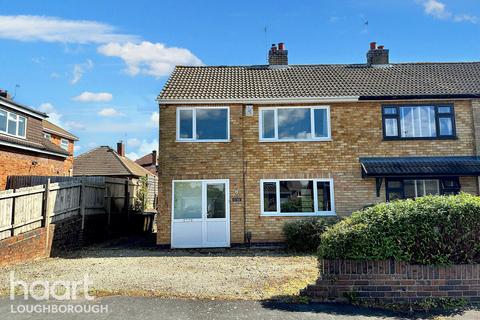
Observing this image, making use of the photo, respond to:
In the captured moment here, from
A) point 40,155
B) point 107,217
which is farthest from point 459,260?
point 40,155

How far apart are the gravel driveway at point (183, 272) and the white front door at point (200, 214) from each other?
831 millimetres

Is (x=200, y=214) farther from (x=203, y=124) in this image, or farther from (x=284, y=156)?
(x=284, y=156)

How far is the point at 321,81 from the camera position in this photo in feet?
49.5

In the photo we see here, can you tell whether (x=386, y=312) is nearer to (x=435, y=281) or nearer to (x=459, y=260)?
(x=435, y=281)

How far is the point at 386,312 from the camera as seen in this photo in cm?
574

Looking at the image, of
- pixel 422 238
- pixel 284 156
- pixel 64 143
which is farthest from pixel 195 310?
pixel 64 143

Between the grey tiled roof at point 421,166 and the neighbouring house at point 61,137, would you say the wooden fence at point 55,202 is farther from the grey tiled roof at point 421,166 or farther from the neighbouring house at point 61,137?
the grey tiled roof at point 421,166

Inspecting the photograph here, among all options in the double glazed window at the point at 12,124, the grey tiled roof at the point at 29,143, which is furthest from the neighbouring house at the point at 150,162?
the double glazed window at the point at 12,124

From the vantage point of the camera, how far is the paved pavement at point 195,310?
5555 millimetres

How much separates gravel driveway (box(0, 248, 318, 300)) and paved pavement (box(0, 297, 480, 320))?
19.3 inches

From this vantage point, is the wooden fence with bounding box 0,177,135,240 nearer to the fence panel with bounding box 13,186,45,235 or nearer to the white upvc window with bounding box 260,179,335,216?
the fence panel with bounding box 13,186,45,235

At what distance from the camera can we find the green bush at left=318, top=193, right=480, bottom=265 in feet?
20.4

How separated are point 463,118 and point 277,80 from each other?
23.3 feet

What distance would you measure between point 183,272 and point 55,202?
5494mm
